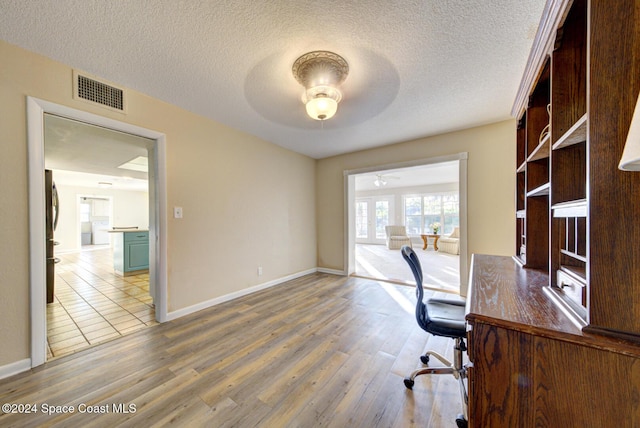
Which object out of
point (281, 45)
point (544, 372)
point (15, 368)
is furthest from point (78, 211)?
point (544, 372)

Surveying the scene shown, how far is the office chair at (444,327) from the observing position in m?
1.41

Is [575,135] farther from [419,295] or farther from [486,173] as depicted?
[486,173]

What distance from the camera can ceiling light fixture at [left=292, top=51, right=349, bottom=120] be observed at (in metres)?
1.78

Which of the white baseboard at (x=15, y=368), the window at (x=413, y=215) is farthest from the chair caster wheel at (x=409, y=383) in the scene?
the window at (x=413, y=215)

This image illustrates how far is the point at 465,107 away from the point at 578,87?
1.78 metres

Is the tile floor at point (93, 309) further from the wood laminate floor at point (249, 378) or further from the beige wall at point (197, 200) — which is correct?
the beige wall at point (197, 200)

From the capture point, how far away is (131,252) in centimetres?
460

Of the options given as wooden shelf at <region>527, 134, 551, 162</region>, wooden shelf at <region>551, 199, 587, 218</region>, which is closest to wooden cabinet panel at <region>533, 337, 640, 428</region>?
wooden shelf at <region>551, 199, 587, 218</region>

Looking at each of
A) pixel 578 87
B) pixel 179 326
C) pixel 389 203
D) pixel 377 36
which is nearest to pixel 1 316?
pixel 179 326

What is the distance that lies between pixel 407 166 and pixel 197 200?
3155 millimetres

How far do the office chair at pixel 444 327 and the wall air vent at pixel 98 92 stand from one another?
9.54 ft

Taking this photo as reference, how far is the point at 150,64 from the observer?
1900mm

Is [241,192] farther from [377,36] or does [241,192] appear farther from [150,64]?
[377,36]

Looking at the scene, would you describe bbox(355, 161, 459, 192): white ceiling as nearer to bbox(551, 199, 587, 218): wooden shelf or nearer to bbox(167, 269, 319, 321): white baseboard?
bbox(167, 269, 319, 321): white baseboard
